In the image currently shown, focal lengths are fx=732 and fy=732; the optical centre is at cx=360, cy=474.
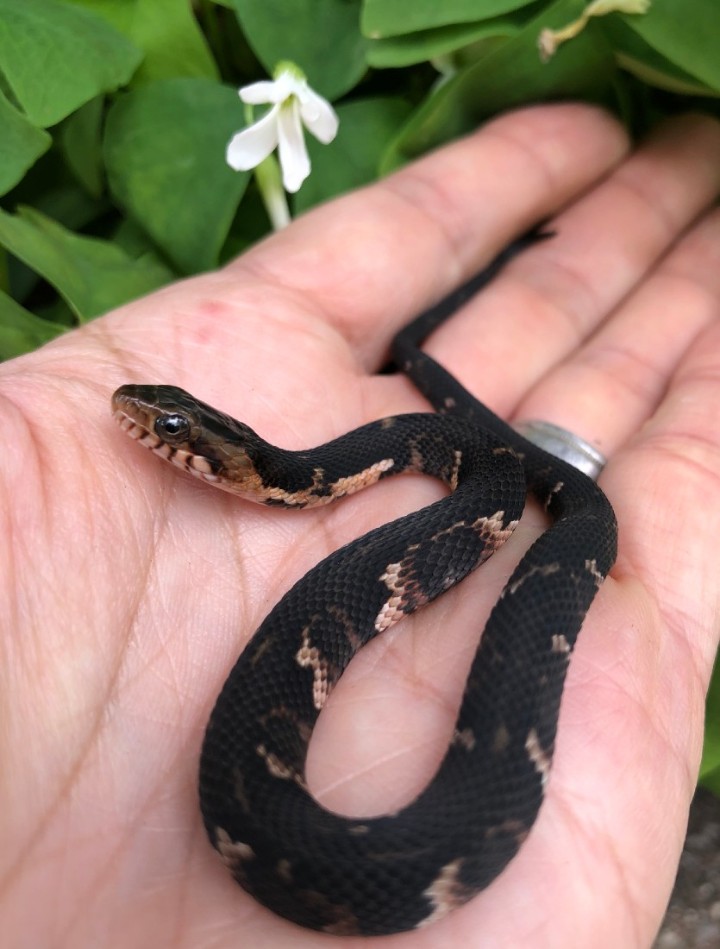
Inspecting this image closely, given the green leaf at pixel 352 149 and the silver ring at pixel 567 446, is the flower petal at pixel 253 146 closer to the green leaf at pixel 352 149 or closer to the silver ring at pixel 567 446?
the green leaf at pixel 352 149

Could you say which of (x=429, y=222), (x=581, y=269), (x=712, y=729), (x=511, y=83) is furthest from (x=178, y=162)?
(x=712, y=729)

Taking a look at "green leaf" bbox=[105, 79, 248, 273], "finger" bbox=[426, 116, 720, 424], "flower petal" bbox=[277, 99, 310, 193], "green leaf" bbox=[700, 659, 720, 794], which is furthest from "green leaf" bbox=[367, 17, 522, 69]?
"green leaf" bbox=[700, 659, 720, 794]

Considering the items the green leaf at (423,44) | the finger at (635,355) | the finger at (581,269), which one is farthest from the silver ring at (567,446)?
Result: the green leaf at (423,44)

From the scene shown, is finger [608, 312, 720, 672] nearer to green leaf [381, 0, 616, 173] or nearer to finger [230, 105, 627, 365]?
finger [230, 105, 627, 365]

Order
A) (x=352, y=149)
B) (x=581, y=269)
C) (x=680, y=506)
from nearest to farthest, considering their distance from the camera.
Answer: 1. (x=680, y=506)
2. (x=352, y=149)
3. (x=581, y=269)

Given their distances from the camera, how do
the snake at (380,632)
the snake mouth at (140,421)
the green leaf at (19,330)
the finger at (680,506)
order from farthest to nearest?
the green leaf at (19,330) < the finger at (680,506) < the snake mouth at (140,421) < the snake at (380,632)

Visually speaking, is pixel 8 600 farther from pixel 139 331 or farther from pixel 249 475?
pixel 139 331

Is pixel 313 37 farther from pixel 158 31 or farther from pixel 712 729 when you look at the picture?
pixel 712 729
